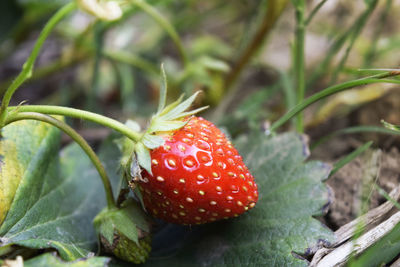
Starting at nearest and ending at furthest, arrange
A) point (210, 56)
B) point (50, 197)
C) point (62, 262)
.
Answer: point (62, 262)
point (50, 197)
point (210, 56)

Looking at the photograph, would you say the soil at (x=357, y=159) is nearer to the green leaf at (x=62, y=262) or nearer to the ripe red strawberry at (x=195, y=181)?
the ripe red strawberry at (x=195, y=181)

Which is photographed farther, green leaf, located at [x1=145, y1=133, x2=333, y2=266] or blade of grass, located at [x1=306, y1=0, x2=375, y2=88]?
blade of grass, located at [x1=306, y1=0, x2=375, y2=88]

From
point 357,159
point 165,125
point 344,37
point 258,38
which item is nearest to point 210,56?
point 258,38

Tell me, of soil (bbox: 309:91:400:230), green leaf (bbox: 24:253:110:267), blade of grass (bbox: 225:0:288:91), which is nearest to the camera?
green leaf (bbox: 24:253:110:267)

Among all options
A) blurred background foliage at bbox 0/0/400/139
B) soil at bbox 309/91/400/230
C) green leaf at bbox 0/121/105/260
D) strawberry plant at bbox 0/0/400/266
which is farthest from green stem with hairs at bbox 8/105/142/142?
blurred background foliage at bbox 0/0/400/139

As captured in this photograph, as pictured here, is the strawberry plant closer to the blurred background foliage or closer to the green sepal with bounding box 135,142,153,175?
the green sepal with bounding box 135,142,153,175

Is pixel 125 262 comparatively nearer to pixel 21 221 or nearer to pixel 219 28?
pixel 21 221

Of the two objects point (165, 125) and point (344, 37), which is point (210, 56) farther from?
point (165, 125)
